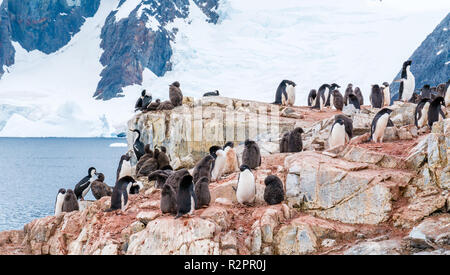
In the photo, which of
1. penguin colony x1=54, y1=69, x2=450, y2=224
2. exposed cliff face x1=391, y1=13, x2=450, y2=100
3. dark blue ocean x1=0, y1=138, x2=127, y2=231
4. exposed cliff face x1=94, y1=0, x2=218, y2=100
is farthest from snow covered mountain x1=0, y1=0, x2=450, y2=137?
penguin colony x1=54, y1=69, x2=450, y2=224

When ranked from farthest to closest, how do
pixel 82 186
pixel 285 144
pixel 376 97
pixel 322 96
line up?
pixel 322 96, pixel 376 97, pixel 82 186, pixel 285 144

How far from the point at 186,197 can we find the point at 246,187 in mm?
1508

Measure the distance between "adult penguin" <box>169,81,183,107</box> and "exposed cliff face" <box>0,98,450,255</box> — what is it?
9324mm

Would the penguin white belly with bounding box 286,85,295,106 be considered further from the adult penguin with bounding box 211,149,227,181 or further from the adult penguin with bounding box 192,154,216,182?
the adult penguin with bounding box 192,154,216,182

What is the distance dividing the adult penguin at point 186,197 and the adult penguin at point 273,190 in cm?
170

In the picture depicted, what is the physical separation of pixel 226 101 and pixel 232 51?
66655 mm

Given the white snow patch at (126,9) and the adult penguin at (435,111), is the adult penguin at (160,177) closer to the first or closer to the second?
the adult penguin at (435,111)

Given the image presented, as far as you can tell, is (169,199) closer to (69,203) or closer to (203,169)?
(203,169)

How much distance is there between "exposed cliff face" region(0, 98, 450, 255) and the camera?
10.0 m

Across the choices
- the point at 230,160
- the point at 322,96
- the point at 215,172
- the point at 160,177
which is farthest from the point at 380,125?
the point at 322,96

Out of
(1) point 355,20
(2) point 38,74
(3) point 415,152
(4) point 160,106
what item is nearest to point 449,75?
(1) point 355,20

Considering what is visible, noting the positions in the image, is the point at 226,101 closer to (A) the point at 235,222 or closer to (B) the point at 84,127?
(A) the point at 235,222

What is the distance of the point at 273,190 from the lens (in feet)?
36.9

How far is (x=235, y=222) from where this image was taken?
10.8m
